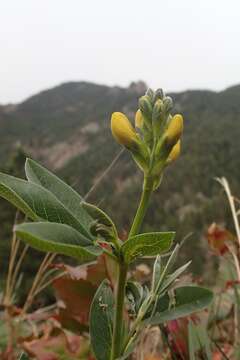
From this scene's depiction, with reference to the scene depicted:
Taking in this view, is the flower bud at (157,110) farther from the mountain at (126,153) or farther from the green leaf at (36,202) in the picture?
the mountain at (126,153)

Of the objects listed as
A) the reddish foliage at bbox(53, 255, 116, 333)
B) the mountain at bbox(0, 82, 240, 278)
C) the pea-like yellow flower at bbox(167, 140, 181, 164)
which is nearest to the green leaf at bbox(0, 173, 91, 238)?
the pea-like yellow flower at bbox(167, 140, 181, 164)

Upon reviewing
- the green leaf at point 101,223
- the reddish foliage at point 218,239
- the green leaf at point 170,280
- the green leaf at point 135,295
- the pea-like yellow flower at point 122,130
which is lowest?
the reddish foliage at point 218,239

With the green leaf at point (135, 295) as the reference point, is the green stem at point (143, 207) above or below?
above

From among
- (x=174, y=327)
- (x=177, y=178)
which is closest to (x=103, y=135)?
(x=177, y=178)

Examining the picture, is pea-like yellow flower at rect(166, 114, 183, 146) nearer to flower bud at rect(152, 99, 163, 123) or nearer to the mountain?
flower bud at rect(152, 99, 163, 123)

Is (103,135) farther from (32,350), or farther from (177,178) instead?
(32,350)

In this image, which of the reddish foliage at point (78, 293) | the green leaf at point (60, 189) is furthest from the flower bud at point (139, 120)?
the reddish foliage at point (78, 293)

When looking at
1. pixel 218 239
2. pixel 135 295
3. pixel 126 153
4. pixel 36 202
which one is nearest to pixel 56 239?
pixel 36 202
